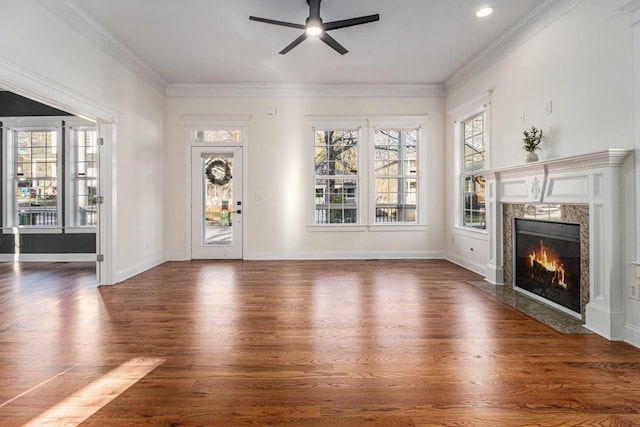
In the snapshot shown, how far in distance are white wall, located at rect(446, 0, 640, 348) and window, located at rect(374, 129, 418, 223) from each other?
180 centimetres

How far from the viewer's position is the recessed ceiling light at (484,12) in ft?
12.2

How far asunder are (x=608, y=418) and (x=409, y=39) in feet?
14.0

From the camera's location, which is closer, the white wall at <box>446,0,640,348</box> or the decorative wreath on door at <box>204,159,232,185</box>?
the white wall at <box>446,0,640,348</box>

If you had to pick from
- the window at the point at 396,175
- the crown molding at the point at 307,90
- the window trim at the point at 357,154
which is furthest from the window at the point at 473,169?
the window trim at the point at 357,154

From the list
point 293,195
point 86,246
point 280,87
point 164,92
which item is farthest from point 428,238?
→ point 86,246

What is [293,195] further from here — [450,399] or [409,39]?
[450,399]

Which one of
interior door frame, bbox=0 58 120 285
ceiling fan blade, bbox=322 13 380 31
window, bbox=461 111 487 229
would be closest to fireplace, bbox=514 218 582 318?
window, bbox=461 111 487 229

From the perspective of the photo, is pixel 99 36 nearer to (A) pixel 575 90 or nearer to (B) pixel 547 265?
(A) pixel 575 90

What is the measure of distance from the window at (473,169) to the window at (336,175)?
183 centimetres

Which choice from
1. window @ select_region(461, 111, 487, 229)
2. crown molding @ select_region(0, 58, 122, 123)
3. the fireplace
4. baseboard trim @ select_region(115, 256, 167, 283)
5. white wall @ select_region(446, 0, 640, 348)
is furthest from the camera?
window @ select_region(461, 111, 487, 229)

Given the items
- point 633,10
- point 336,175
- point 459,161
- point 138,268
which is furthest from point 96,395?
point 459,161

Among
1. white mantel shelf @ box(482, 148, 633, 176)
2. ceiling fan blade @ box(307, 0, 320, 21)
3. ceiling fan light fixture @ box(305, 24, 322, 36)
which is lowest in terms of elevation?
white mantel shelf @ box(482, 148, 633, 176)

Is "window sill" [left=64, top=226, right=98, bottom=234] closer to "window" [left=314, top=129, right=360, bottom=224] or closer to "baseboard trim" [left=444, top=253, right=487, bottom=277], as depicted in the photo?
"window" [left=314, top=129, right=360, bottom=224]

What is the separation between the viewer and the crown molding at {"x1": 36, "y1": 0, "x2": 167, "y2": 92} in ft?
11.2
